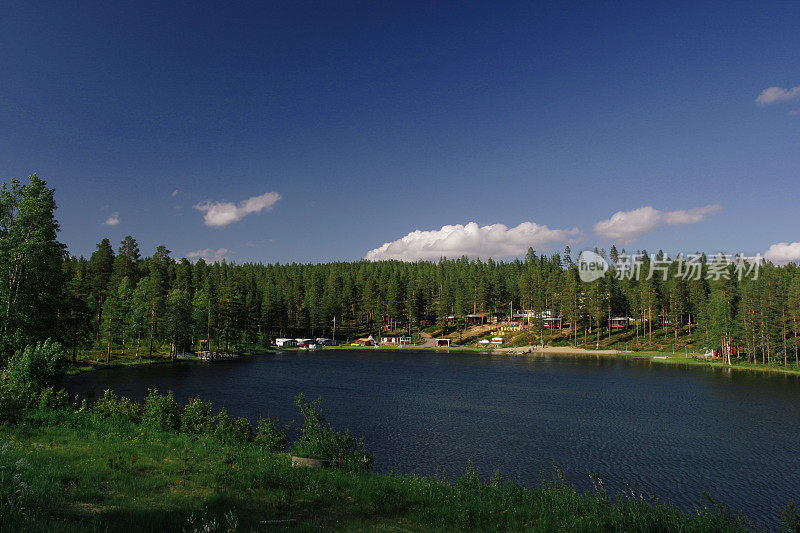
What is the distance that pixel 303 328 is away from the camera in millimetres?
149500

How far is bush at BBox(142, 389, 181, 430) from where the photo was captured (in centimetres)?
2283

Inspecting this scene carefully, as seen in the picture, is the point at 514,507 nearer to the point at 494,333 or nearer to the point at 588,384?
the point at 588,384

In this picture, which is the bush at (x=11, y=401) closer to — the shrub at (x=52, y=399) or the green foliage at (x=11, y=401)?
the green foliage at (x=11, y=401)

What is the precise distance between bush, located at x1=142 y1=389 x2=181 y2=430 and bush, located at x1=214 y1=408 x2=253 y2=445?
9.29 ft

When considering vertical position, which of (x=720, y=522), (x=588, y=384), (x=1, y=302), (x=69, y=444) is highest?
(x=1, y=302)

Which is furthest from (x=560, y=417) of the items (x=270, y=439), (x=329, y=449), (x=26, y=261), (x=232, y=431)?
(x=26, y=261)

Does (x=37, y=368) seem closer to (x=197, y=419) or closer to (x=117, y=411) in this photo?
(x=117, y=411)

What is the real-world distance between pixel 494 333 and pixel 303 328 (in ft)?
206

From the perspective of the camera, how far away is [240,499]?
42.2 ft

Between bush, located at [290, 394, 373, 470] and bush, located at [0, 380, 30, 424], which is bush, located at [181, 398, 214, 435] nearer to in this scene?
bush, located at [290, 394, 373, 470]

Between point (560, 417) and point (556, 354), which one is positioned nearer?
point (560, 417)

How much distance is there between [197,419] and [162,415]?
1.98m

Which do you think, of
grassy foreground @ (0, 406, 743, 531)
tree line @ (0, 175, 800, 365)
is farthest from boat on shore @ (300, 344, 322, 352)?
grassy foreground @ (0, 406, 743, 531)

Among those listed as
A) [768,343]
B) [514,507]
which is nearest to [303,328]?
[768,343]
